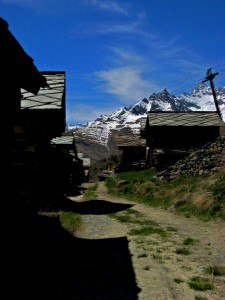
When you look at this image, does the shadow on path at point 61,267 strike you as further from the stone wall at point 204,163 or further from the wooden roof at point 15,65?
the stone wall at point 204,163

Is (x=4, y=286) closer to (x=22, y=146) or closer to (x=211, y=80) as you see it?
(x=22, y=146)

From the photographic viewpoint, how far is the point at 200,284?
5746 millimetres

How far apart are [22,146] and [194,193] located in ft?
23.4

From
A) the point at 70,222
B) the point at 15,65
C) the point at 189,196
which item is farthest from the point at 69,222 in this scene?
the point at 15,65

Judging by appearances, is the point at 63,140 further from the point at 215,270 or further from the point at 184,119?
the point at 215,270

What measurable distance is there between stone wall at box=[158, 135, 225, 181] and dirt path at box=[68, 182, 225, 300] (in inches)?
274

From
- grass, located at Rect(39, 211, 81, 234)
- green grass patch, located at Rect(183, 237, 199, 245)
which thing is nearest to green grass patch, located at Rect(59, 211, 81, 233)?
grass, located at Rect(39, 211, 81, 234)

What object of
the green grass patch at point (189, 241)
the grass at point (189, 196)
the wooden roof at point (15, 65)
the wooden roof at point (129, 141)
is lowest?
the green grass patch at point (189, 241)

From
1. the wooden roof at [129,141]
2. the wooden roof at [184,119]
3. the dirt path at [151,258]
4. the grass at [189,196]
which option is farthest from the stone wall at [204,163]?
the wooden roof at [129,141]

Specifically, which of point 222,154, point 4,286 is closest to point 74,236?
point 4,286

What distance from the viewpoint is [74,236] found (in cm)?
985

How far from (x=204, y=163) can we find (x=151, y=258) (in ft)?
42.5

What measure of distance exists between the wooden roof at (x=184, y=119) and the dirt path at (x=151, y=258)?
57.5 feet

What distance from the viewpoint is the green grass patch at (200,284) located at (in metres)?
5.63
